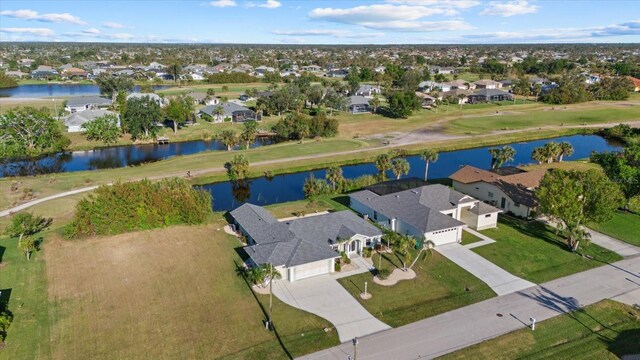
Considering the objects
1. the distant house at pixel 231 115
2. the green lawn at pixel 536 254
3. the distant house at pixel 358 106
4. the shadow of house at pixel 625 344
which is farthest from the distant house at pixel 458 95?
the shadow of house at pixel 625 344

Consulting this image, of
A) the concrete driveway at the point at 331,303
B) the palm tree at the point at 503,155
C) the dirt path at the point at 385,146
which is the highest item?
the palm tree at the point at 503,155

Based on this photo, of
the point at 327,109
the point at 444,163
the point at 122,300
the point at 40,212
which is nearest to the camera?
the point at 122,300

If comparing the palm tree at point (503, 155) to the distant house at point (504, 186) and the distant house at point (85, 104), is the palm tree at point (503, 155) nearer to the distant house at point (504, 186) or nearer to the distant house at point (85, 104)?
the distant house at point (504, 186)

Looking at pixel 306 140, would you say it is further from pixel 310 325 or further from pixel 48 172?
pixel 310 325

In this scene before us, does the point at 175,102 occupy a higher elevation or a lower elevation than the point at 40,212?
higher

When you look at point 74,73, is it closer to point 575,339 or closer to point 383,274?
point 383,274

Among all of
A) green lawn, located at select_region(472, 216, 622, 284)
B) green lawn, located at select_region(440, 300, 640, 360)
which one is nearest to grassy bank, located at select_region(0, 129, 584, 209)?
green lawn, located at select_region(472, 216, 622, 284)

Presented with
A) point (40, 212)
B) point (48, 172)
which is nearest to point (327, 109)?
point (48, 172)
